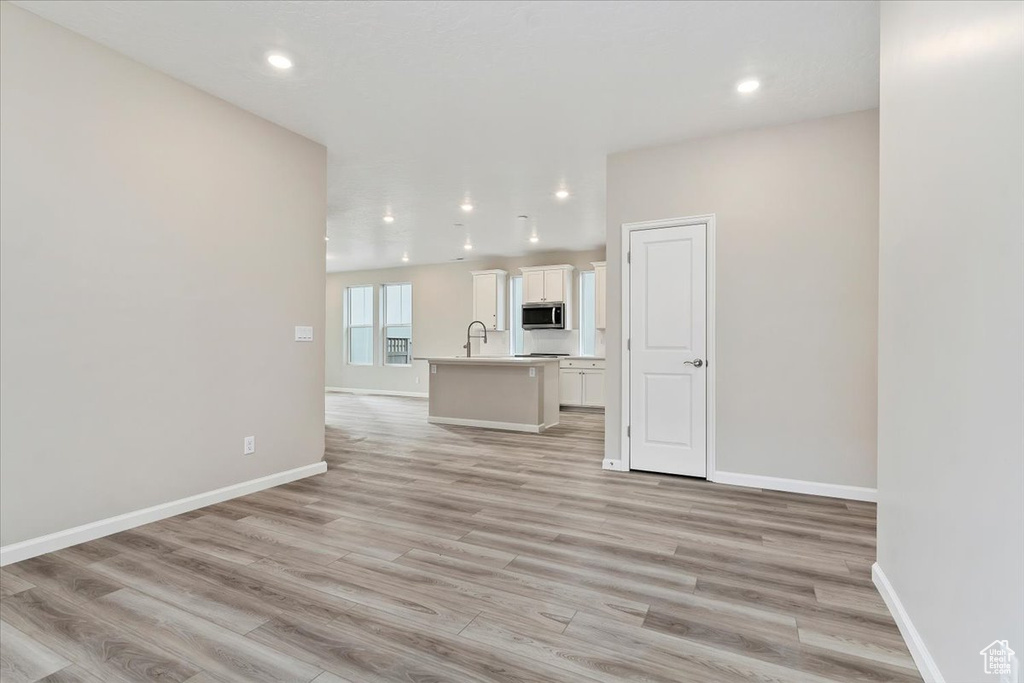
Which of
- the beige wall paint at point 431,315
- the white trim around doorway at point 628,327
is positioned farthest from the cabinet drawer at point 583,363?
the white trim around doorway at point 628,327

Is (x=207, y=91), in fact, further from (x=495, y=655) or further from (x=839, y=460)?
(x=839, y=460)

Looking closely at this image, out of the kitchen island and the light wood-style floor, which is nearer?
the light wood-style floor

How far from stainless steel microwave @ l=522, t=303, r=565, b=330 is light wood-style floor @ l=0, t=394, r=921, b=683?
529 cm

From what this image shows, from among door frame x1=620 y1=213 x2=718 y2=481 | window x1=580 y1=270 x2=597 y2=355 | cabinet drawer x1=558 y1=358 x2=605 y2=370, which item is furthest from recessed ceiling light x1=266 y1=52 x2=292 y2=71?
window x1=580 y1=270 x2=597 y2=355

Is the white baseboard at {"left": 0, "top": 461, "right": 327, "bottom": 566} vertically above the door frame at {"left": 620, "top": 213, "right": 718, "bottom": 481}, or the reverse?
the door frame at {"left": 620, "top": 213, "right": 718, "bottom": 481}

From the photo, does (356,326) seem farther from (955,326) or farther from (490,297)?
(955,326)

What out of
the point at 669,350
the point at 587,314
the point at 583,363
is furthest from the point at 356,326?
the point at 669,350

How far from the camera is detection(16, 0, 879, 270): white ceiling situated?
8.03ft

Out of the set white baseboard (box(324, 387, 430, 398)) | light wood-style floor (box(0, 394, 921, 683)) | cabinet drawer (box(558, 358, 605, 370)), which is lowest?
white baseboard (box(324, 387, 430, 398))

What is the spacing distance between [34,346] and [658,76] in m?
3.76

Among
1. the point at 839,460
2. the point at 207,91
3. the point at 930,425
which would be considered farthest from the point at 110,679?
the point at 839,460

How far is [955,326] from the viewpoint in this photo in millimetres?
1360

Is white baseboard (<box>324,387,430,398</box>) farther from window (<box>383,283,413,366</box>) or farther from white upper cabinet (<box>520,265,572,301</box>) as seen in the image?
white upper cabinet (<box>520,265,572,301</box>)

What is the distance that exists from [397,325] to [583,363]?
173 inches
